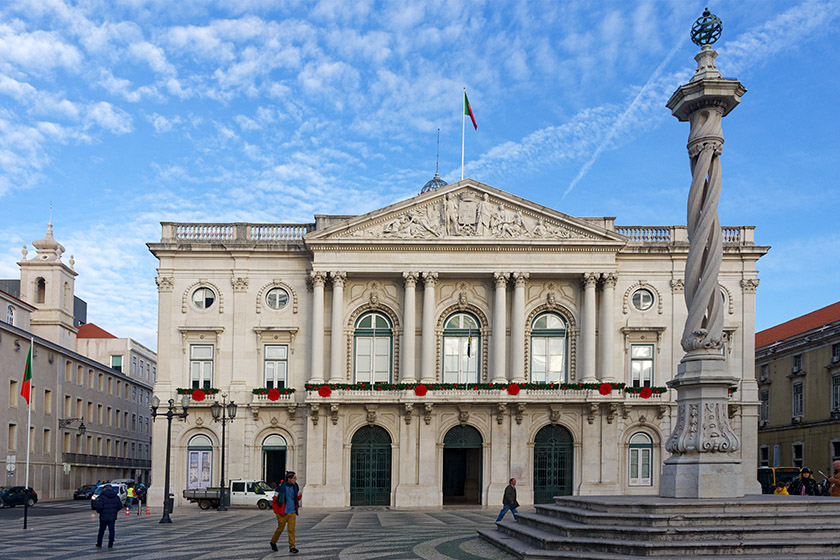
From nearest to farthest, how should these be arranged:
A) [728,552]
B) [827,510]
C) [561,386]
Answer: [728,552]
[827,510]
[561,386]

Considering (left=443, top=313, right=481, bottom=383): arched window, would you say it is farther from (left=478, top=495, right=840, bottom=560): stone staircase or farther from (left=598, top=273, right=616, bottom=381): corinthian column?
(left=478, top=495, right=840, bottom=560): stone staircase

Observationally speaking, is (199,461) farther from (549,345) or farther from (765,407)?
(765,407)

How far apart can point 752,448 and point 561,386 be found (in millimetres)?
10320

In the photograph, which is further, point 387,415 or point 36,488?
point 36,488

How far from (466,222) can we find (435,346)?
6.39 metres

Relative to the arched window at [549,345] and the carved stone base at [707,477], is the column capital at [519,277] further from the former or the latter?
the carved stone base at [707,477]

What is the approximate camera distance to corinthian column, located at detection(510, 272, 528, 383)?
45812 mm

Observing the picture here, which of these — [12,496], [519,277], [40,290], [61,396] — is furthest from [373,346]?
[40,290]

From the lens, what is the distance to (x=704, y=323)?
20.7 m

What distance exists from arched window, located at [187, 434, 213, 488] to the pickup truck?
2.80 m

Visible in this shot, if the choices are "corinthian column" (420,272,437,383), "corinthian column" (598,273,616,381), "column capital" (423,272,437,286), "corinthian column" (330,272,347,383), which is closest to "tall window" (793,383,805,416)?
"corinthian column" (598,273,616,381)

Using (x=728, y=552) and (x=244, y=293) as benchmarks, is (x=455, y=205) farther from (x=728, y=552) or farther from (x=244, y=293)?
(x=728, y=552)

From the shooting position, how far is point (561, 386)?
148 ft

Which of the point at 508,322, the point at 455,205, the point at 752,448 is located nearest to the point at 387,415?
the point at 508,322
